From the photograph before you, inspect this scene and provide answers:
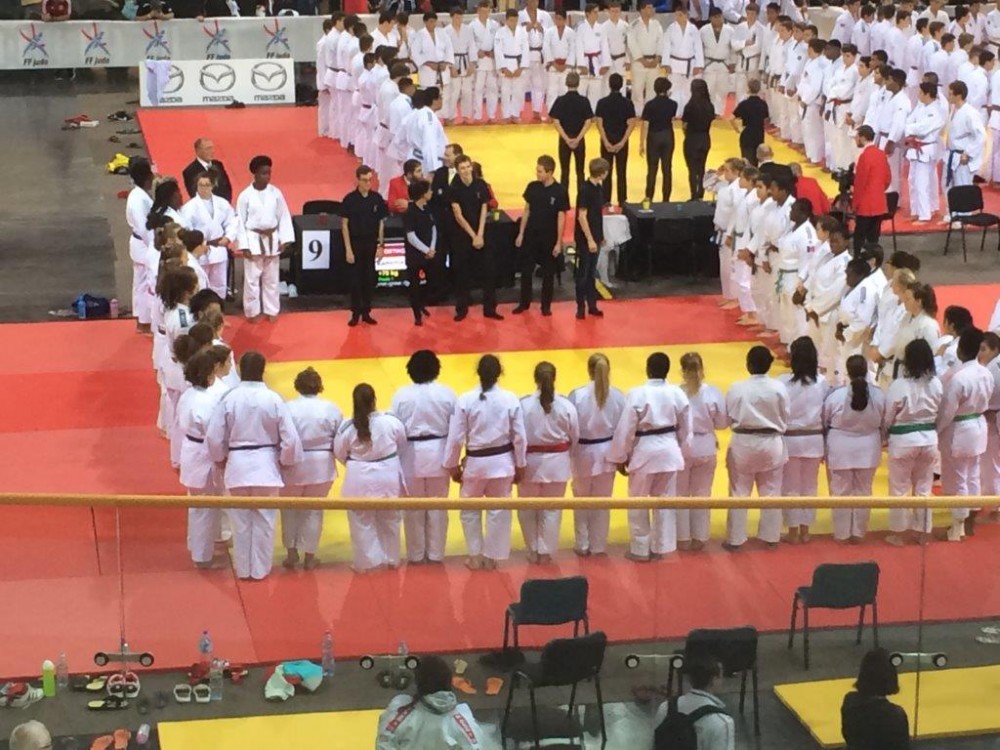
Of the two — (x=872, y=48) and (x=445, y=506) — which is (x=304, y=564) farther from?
(x=872, y=48)

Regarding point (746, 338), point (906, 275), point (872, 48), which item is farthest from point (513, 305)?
point (872, 48)

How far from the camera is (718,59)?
27750mm

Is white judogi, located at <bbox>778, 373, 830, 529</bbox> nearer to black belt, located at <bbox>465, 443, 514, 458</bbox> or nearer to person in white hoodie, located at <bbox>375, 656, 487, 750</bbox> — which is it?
black belt, located at <bbox>465, 443, 514, 458</bbox>

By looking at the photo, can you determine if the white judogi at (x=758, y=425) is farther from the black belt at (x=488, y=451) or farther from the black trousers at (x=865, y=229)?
the black trousers at (x=865, y=229)

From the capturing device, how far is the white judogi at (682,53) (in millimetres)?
27281

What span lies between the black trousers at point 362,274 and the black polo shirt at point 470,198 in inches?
39.1

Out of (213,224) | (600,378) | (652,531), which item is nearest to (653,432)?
(600,378)

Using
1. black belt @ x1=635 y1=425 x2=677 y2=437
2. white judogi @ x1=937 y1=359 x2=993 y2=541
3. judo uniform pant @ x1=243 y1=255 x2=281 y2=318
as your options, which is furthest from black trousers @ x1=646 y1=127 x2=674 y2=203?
black belt @ x1=635 y1=425 x2=677 y2=437

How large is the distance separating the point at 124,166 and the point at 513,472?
14.2 meters

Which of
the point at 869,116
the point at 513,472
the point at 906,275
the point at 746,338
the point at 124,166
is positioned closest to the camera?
the point at 513,472

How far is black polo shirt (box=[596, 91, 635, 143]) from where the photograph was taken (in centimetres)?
2181

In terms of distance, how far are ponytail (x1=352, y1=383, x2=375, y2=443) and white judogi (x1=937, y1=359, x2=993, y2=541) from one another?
459 centimetres

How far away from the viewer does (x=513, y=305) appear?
19.5 metres

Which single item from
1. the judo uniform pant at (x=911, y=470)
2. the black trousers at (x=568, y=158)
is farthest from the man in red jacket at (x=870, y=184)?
the judo uniform pant at (x=911, y=470)
